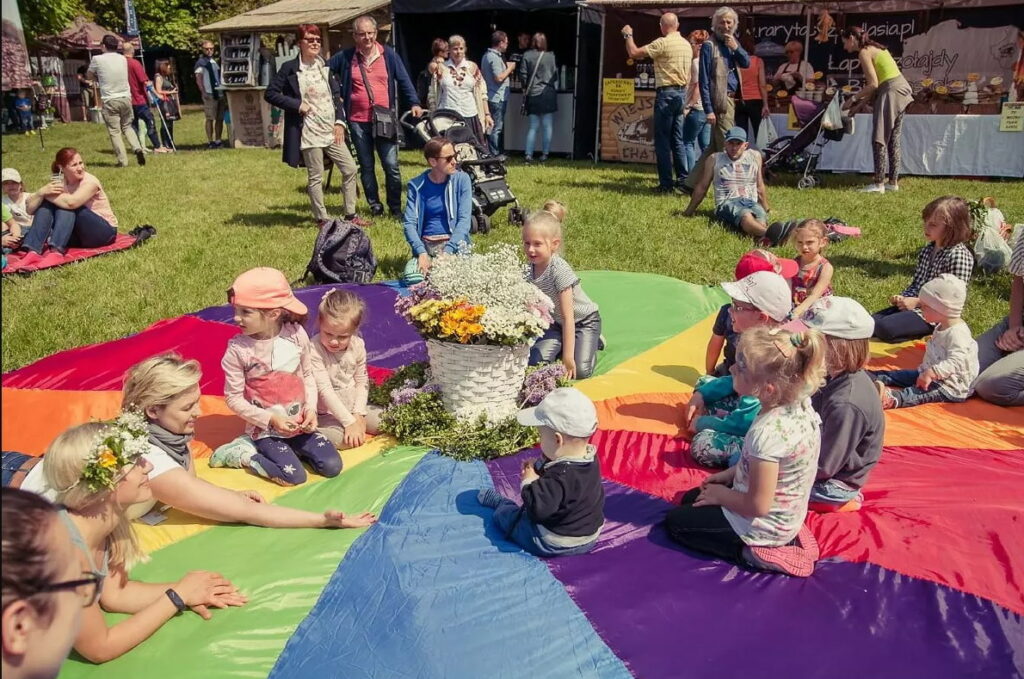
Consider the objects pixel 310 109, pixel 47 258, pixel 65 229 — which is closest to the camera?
pixel 47 258

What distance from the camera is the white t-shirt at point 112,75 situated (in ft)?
46.5

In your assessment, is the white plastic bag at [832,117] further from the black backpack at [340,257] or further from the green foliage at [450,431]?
the green foliage at [450,431]

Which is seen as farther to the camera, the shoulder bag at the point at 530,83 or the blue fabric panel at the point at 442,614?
the shoulder bag at the point at 530,83

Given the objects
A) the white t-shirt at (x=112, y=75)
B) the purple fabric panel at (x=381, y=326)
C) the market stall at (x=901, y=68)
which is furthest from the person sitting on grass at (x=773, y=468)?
the white t-shirt at (x=112, y=75)

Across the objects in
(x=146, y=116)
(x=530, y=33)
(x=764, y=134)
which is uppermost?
(x=530, y=33)

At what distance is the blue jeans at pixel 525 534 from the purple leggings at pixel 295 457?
104 centimetres

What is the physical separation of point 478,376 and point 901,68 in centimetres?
1279

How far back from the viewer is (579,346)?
18.3ft

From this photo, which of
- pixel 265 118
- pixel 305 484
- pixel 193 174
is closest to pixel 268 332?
pixel 305 484

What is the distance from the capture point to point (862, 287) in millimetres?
7344

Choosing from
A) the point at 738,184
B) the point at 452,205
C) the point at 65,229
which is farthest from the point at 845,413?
the point at 65,229

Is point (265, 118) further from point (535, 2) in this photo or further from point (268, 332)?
point (268, 332)

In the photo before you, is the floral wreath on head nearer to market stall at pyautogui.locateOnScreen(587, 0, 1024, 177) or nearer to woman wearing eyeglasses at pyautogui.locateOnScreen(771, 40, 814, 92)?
market stall at pyautogui.locateOnScreen(587, 0, 1024, 177)

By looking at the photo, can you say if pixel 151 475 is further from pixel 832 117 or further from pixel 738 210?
pixel 832 117
